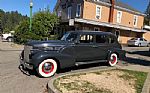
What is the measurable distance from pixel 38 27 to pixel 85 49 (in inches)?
682

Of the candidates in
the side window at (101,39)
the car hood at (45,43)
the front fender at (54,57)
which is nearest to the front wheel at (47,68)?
the front fender at (54,57)

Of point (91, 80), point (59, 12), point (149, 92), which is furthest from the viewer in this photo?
point (59, 12)

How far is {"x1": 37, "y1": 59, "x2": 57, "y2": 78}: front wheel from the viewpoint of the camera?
8.09 meters

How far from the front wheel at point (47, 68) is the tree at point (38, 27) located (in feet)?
53.0

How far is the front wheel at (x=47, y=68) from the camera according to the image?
8094 millimetres

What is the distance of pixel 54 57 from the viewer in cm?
829

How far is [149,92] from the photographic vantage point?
6.56 m

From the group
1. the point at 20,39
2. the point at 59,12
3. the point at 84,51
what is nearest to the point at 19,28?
the point at 20,39

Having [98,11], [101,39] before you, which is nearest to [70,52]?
[101,39]

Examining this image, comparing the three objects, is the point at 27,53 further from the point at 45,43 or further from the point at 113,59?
the point at 113,59

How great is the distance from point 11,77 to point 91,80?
10.1ft

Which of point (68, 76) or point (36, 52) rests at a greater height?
point (36, 52)

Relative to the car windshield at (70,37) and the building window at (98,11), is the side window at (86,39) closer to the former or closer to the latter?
the car windshield at (70,37)

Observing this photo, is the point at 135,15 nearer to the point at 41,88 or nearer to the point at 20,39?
the point at 20,39
